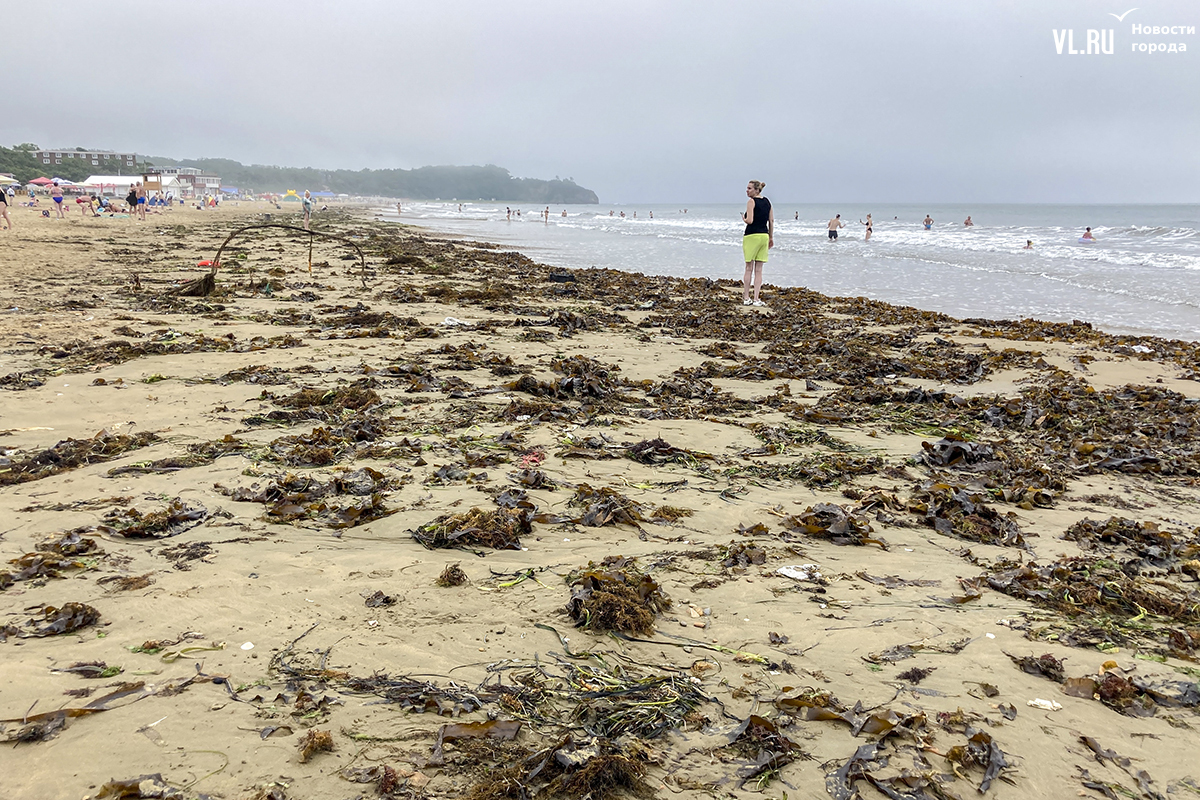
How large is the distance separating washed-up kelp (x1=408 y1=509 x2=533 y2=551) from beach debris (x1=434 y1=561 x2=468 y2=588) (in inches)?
14.2

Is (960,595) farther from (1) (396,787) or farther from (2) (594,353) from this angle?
(2) (594,353)

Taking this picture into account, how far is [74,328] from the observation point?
753cm

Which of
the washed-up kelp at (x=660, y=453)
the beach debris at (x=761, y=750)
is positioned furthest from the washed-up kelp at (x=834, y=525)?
the beach debris at (x=761, y=750)

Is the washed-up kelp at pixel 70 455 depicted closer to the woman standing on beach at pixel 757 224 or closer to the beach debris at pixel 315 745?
the beach debris at pixel 315 745

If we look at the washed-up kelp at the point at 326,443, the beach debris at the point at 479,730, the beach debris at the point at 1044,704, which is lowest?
the beach debris at the point at 1044,704

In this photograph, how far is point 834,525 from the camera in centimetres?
373

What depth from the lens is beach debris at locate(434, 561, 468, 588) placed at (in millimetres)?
3037

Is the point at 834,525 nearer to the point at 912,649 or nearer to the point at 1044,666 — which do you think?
the point at 912,649

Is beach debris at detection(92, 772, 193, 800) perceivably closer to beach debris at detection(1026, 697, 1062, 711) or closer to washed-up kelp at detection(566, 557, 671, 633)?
washed-up kelp at detection(566, 557, 671, 633)

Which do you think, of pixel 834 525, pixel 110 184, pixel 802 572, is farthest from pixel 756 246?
pixel 110 184

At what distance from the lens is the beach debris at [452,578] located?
304cm

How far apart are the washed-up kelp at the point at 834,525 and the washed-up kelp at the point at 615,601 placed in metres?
1.16

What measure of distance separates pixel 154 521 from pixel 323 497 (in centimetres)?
83

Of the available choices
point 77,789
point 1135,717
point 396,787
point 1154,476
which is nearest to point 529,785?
point 396,787
